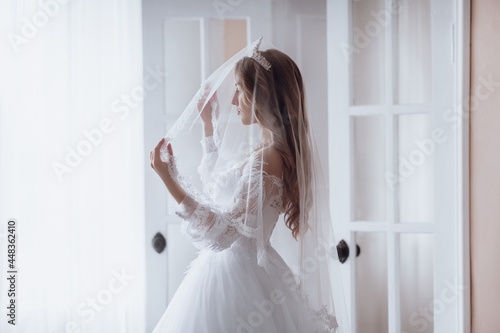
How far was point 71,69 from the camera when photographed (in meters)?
2.81

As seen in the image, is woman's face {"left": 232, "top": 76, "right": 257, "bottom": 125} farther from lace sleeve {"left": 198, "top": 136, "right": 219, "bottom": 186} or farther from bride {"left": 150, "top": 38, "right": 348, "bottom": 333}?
lace sleeve {"left": 198, "top": 136, "right": 219, "bottom": 186}

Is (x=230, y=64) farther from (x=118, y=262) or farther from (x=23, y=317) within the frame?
(x=23, y=317)

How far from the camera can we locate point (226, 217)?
2037 mm

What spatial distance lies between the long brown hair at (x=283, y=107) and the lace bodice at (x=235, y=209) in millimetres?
81

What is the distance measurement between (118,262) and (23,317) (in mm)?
441

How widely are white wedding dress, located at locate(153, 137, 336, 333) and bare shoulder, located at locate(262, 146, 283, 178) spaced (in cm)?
2

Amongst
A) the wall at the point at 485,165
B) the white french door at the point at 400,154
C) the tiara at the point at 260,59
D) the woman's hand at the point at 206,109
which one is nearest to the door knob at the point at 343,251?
the white french door at the point at 400,154

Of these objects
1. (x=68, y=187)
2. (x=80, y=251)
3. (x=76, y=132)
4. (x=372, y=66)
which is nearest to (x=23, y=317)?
(x=80, y=251)

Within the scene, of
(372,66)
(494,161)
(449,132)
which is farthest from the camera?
(372,66)

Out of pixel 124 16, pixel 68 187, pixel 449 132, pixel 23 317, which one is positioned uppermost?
pixel 124 16

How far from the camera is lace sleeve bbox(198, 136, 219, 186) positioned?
90.9 inches

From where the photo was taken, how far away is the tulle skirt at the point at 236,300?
6.48 ft

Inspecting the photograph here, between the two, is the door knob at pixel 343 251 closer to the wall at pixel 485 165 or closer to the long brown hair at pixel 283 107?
the wall at pixel 485 165

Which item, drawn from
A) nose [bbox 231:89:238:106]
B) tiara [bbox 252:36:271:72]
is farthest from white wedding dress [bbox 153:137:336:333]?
tiara [bbox 252:36:271:72]
